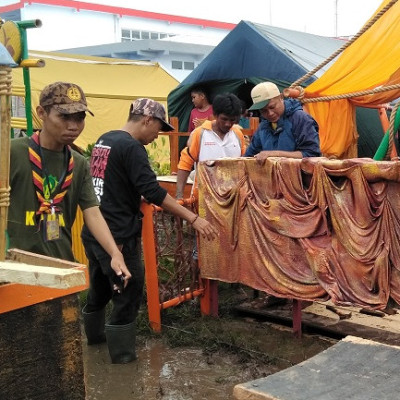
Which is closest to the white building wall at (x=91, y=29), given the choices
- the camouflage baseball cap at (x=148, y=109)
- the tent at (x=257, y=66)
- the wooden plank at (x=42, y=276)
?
the tent at (x=257, y=66)

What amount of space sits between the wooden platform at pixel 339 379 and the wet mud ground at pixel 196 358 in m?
1.67

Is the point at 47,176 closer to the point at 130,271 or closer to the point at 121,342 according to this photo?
the point at 130,271

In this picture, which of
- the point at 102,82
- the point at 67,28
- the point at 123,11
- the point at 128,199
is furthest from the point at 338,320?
the point at 123,11

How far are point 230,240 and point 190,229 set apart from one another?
0.52 m

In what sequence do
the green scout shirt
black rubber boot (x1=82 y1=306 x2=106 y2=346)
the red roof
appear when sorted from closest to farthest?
1. the green scout shirt
2. black rubber boot (x1=82 y1=306 x2=106 y2=346)
3. the red roof

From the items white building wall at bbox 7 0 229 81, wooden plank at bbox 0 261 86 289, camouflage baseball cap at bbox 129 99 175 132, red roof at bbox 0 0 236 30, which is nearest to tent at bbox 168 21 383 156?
camouflage baseball cap at bbox 129 99 175 132

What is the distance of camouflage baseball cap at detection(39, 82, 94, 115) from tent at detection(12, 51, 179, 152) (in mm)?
11625

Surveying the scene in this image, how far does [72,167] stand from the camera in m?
3.07

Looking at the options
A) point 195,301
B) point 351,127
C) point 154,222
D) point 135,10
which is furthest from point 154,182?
point 135,10

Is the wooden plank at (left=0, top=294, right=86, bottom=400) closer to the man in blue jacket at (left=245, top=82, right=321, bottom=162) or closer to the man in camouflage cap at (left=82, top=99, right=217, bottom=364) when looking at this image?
the man in camouflage cap at (left=82, top=99, right=217, bottom=364)

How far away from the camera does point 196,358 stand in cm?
450

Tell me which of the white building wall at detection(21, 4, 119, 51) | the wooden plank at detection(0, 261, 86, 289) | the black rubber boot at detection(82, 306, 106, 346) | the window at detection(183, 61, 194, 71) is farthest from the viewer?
the white building wall at detection(21, 4, 119, 51)

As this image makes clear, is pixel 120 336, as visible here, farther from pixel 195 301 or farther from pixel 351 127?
pixel 351 127

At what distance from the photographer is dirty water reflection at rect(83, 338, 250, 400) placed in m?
3.95
